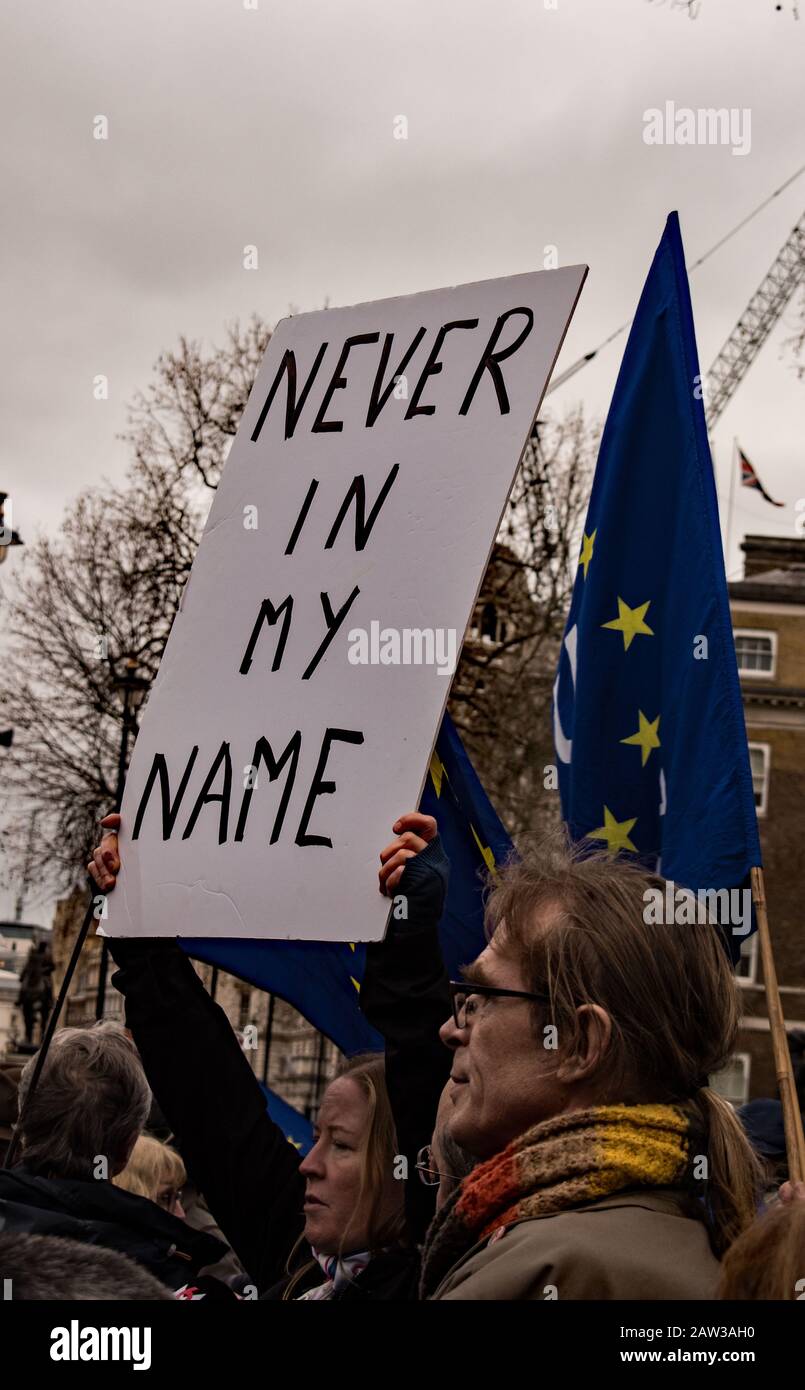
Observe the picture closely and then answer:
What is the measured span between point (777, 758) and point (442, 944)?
A: 44.2 meters


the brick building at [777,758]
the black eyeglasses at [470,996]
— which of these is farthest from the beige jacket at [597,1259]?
the brick building at [777,758]

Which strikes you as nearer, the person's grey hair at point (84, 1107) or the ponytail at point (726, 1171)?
the ponytail at point (726, 1171)

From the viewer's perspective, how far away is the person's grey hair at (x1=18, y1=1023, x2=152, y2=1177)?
10.9 ft

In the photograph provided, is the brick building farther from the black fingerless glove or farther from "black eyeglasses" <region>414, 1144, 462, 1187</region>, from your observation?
the black fingerless glove

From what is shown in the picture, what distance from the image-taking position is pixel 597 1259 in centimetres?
190

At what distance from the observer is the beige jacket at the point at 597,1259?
189 centimetres

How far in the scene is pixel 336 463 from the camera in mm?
3193

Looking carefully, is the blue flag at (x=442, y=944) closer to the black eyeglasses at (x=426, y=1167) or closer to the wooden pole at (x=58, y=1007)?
the wooden pole at (x=58, y=1007)

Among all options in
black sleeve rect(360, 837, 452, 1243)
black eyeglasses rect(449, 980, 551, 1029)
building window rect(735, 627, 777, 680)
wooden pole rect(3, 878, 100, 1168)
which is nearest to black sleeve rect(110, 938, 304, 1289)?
wooden pole rect(3, 878, 100, 1168)

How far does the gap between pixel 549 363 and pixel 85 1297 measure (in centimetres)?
188

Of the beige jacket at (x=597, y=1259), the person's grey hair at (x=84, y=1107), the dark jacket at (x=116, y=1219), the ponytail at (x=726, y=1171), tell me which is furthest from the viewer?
the person's grey hair at (x=84, y=1107)

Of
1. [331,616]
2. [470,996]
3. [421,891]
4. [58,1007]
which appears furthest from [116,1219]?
[331,616]

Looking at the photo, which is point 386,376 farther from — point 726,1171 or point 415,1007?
point 726,1171
